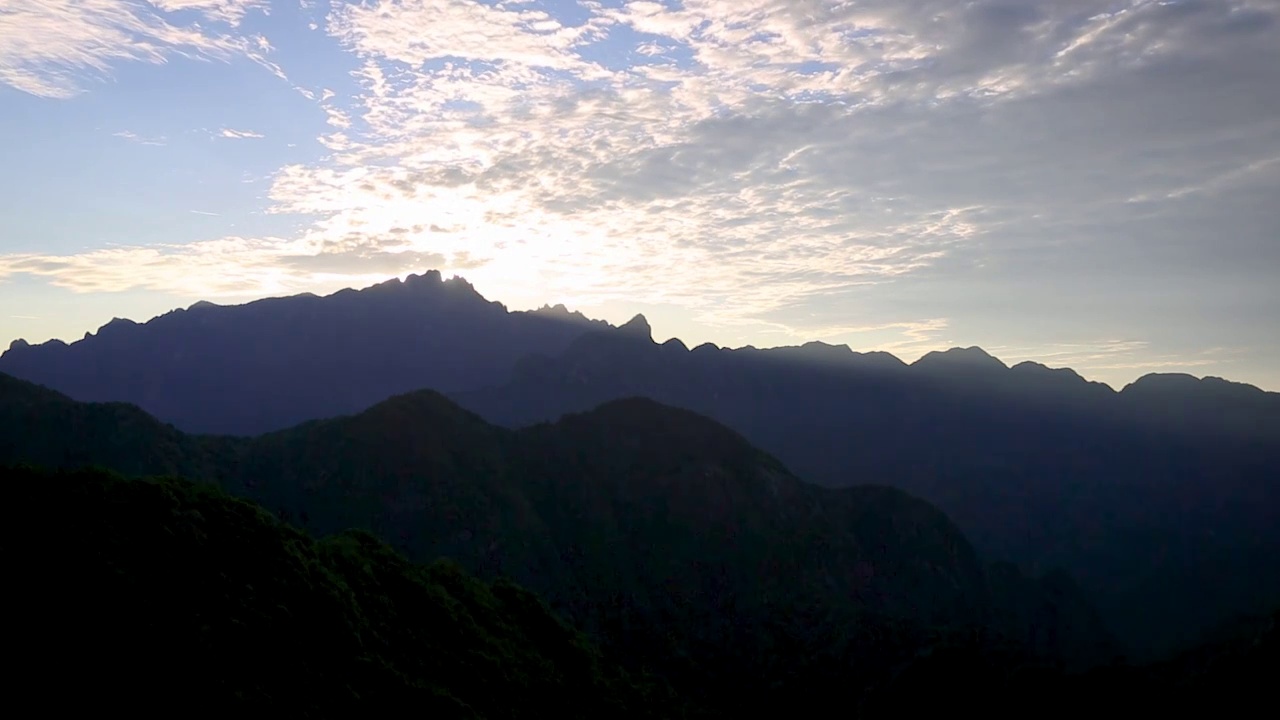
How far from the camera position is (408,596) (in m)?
40.6

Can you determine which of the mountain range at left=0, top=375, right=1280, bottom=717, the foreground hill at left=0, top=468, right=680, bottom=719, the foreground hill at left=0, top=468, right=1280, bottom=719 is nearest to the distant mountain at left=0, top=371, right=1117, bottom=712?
the mountain range at left=0, top=375, right=1280, bottom=717

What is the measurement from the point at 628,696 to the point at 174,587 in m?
27.1

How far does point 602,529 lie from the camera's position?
182 m

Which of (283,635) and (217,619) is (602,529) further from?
(217,619)

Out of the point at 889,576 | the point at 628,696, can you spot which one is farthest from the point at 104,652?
the point at 889,576

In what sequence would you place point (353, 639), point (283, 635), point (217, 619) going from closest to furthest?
point (217, 619) < point (283, 635) < point (353, 639)

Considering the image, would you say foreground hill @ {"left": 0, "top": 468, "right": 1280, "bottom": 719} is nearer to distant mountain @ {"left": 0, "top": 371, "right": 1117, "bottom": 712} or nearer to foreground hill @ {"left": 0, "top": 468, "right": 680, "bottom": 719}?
foreground hill @ {"left": 0, "top": 468, "right": 680, "bottom": 719}

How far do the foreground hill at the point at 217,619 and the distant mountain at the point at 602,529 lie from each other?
71908 millimetres

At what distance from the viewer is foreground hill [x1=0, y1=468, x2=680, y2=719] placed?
2491 cm

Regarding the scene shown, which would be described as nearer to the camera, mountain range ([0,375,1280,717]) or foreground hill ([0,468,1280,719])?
foreground hill ([0,468,1280,719])

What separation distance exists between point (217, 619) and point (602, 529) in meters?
156

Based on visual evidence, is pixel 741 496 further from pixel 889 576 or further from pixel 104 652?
pixel 104 652

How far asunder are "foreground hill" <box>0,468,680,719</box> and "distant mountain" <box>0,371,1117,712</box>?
71908 mm

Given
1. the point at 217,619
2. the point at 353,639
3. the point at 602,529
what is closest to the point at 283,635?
the point at 217,619
